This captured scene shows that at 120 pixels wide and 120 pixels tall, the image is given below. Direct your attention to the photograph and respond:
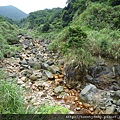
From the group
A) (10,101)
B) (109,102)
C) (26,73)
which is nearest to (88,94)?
(109,102)

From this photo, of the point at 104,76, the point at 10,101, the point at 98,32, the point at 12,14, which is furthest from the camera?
the point at 12,14

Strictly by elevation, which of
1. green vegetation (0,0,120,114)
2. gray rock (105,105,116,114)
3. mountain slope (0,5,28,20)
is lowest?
gray rock (105,105,116,114)

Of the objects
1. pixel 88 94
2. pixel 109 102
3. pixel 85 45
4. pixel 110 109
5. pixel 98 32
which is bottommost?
pixel 110 109

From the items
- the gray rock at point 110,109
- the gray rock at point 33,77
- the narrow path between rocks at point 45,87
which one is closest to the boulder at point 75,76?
the narrow path between rocks at point 45,87

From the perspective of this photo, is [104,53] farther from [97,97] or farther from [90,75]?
[97,97]

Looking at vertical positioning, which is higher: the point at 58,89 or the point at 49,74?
the point at 49,74

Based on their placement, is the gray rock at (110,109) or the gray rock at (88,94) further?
the gray rock at (88,94)

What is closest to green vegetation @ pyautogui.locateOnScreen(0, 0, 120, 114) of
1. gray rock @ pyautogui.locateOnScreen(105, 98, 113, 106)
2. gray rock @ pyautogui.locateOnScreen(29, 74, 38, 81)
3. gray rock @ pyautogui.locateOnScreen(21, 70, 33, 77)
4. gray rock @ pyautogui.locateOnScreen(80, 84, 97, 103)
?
gray rock @ pyautogui.locateOnScreen(21, 70, 33, 77)

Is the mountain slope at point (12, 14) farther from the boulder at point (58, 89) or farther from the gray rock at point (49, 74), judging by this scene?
the boulder at point (58, 89)

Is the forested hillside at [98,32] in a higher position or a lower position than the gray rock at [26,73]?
higher

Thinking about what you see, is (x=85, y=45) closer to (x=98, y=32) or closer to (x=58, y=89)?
(x=98, y=32)

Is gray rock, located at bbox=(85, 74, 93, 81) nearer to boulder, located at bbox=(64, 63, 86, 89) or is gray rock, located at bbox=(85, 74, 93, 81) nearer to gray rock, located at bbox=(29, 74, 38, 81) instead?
boulder, located at bbox=(64, 63, 86, 89)

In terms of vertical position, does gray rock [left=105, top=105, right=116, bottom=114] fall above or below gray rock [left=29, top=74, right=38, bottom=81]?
below

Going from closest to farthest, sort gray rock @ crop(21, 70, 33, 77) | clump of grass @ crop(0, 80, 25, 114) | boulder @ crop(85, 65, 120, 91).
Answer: clump of grass @ crop(0, 80, 25, 114), boulder @ crop(85, 65, 120, 91), gray rock @ crop(21, 70, 33, 77)
